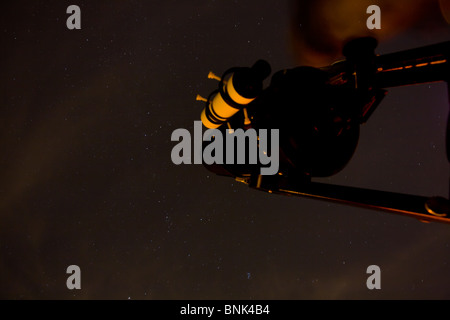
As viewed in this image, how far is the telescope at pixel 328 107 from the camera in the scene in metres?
0.87

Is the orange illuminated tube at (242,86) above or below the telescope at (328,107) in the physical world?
above

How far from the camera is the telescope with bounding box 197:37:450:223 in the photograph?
0.87m

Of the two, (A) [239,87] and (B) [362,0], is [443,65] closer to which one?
(B) [362,0]

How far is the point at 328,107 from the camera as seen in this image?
3.59 feet

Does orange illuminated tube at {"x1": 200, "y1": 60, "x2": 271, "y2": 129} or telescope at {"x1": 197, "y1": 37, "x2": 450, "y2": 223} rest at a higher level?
orange illuminated tube at {"x1": 200, "y1": 60, "x2": 271, "y2": 129}

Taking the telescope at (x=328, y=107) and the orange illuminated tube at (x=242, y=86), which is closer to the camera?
the telescope at (x=328, y=107)

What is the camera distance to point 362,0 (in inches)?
43.7

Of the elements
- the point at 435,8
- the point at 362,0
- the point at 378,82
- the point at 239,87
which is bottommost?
the point at 378,82

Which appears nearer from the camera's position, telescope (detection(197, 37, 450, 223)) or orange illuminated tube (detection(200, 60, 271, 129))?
telescope (detection(197, 37, 450, 223))

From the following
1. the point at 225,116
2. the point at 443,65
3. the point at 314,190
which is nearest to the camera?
the point at 443,65

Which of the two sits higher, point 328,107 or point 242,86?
point 242,86

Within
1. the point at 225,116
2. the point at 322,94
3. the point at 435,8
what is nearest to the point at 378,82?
the point at 322,94
